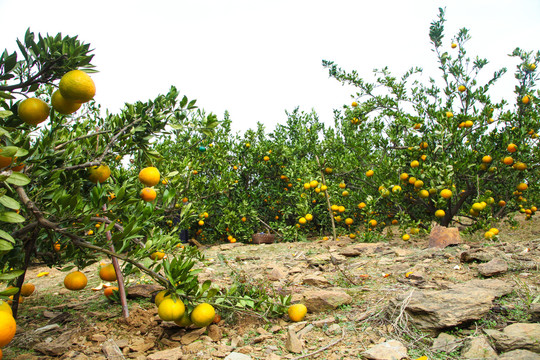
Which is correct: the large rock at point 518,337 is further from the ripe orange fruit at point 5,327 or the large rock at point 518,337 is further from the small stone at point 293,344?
the ripe orange fruit at point 5,327

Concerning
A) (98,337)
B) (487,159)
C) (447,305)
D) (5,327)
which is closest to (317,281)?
(447,305)

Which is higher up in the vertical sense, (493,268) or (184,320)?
(493,268)

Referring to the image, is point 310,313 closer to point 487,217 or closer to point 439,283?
point 439,283

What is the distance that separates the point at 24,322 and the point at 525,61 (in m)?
7.38

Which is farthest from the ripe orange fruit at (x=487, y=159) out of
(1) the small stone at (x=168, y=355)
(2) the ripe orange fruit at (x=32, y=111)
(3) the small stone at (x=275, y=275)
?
(2) the ripe orange fruit at (x=32, y=111)

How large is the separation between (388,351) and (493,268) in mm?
1864

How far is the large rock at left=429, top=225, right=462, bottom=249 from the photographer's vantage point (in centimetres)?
478

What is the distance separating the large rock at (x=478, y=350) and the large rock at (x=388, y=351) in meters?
0.33

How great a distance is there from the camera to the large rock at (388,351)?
195cm

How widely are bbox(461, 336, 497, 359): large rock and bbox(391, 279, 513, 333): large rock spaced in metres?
0.17

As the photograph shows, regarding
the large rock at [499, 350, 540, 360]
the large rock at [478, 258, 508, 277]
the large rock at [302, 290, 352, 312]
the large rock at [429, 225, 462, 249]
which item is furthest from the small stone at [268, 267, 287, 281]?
the large rock at [429, 225, 462, 249]

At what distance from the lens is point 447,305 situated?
7.63ft

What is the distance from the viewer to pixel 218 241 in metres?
8.84

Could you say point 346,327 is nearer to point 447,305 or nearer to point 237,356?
point 447,305
